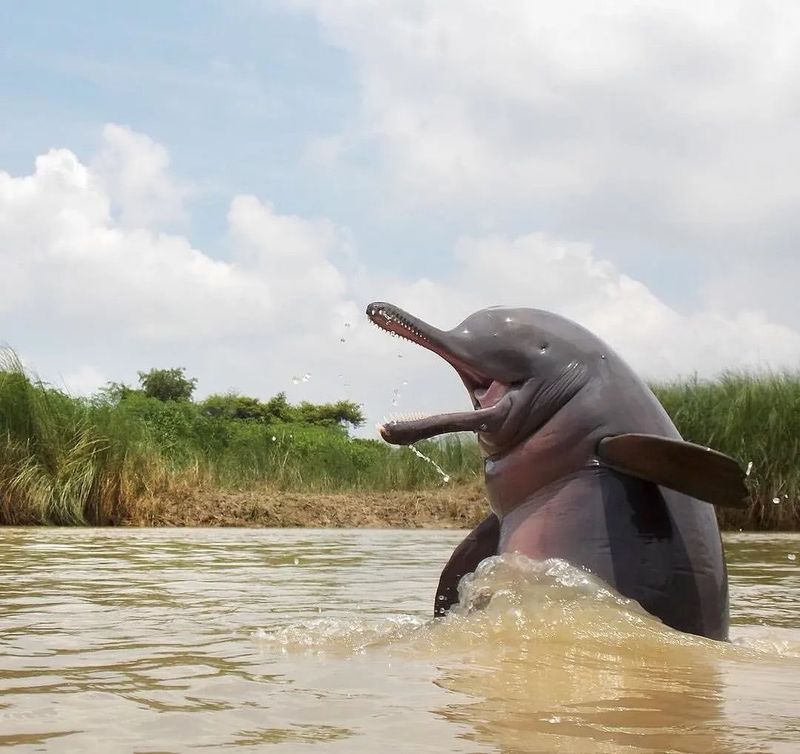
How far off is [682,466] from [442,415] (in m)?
0.87

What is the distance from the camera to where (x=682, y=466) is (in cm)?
360

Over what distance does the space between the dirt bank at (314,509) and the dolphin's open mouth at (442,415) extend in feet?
32.8

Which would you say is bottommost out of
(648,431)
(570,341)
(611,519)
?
(611,519)

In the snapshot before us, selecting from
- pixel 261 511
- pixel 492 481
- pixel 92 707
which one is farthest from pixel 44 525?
pixel 92 707

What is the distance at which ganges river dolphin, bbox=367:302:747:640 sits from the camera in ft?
12.4

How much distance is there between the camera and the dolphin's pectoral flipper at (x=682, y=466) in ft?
11.5

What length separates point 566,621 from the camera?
3.52 meters

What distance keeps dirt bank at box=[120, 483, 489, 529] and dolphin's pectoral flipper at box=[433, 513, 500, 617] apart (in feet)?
33.0

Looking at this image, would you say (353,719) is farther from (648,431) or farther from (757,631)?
(757,631)

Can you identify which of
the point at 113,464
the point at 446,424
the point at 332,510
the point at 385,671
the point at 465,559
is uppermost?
the point at 113,464

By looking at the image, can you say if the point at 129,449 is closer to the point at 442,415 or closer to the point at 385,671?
the point at 442,415

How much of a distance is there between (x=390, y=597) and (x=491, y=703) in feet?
10.7

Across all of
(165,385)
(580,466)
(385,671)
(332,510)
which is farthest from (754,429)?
(165,385)

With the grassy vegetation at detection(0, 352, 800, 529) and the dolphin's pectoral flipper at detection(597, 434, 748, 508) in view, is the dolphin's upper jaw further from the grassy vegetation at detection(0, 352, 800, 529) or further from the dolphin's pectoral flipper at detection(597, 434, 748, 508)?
the grassy vegetation at detection(0, 352, 800, 529)
